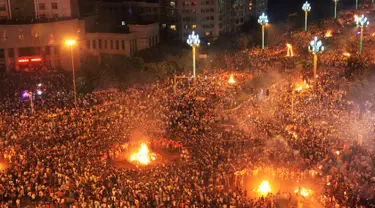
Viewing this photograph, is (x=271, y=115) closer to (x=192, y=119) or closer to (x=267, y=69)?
(x=192, y=119)

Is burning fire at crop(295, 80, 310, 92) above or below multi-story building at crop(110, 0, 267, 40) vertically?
below

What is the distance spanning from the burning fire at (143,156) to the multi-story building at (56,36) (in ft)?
88.3

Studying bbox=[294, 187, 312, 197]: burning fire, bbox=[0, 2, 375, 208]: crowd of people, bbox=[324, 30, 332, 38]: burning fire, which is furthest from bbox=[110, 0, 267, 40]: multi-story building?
bbox=[294, 187, 312, 197]: burning fire

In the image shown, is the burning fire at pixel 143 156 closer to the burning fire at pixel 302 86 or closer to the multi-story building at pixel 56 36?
the burning fire at pixel 302 86

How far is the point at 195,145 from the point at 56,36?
29752 millimetres

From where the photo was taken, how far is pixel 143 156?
26.6 metres

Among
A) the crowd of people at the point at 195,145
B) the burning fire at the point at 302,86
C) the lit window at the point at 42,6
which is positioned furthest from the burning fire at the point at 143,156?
the lit window at the point at 42,6

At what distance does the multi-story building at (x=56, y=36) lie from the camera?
159 feet

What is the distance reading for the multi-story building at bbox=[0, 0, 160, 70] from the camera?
48531 millimetres

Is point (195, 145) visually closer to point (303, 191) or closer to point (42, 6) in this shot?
point (303, 191)

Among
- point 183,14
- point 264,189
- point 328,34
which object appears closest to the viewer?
point 264,189

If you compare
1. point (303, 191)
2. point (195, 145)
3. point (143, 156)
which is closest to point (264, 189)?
point (303, 191)

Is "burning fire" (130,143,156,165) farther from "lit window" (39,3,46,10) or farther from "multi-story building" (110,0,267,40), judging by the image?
"multi-story building" (110,0,267,40)

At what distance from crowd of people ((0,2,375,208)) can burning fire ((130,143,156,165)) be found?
3.07 feet
